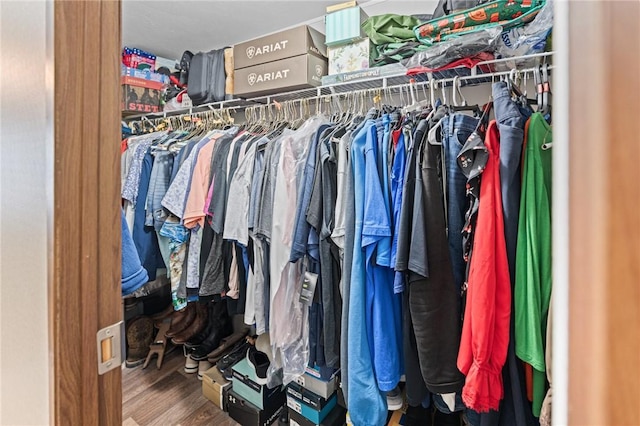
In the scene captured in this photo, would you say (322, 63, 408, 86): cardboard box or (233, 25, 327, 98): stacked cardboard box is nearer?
(322, 63, 408, 86): cardboard box

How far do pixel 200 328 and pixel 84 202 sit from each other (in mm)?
2010

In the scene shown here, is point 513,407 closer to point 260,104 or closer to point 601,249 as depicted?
point 601,249

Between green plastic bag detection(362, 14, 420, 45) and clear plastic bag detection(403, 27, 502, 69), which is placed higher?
green plastic bag detection(362, 14, 420, 45)

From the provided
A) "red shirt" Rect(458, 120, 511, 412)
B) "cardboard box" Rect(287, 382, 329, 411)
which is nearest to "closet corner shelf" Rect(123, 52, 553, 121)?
"red shirt" Rect(458, 120, 511, 412)

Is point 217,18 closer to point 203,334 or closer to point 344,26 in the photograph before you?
point 344,26

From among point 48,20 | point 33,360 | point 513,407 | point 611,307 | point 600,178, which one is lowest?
point 513,407

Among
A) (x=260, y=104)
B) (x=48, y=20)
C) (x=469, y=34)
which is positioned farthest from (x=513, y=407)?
(x=260, y=104)

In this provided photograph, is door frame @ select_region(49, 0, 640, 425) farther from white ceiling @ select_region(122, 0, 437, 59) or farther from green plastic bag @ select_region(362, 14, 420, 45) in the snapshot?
white ceiling @ select_region(122, 0, 437, 59)

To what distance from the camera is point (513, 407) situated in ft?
2.96

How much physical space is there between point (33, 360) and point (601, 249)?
75 cm

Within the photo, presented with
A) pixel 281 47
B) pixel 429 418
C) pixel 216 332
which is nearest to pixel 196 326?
pixel 216 332

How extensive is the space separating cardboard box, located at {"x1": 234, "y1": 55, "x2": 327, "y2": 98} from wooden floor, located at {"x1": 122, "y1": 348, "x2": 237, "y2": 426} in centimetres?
180

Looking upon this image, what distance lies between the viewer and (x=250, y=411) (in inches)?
66.2

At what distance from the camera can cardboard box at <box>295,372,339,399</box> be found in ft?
5.05
